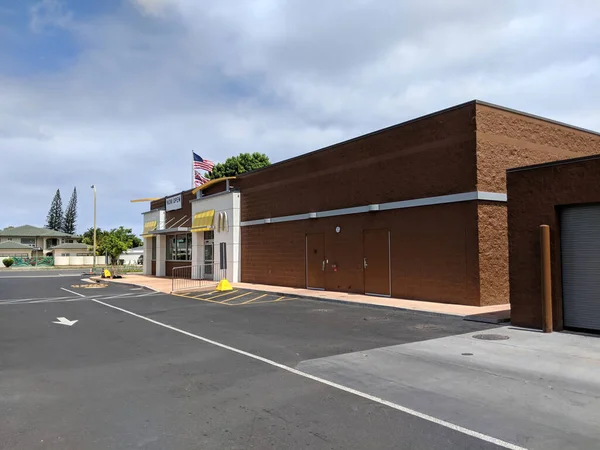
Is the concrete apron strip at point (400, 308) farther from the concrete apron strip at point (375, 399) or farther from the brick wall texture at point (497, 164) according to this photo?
the concrete apron strip at point (375, 399)

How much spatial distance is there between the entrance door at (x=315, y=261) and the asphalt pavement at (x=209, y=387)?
7379 mm

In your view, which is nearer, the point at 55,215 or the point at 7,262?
the point at 7,262

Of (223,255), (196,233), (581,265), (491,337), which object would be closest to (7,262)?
(196,233)

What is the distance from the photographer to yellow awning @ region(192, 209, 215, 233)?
1166 inches

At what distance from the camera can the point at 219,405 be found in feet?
19.3

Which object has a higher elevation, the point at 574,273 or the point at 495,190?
the point at 495,190

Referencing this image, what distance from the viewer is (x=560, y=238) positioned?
10.7m

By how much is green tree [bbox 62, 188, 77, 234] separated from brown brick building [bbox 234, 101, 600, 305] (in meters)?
105

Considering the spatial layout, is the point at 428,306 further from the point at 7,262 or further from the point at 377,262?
the point at 7,262

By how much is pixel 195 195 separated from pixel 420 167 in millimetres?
20953

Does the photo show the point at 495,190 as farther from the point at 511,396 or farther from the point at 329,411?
the point at 329,411

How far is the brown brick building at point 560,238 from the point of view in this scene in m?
10.1

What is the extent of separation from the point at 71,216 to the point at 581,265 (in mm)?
120450

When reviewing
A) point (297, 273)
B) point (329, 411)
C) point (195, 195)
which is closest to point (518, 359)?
point (329, 411)
